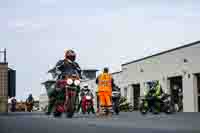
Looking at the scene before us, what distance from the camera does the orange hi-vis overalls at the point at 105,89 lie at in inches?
760

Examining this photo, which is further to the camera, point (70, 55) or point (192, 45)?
point (192, 45)

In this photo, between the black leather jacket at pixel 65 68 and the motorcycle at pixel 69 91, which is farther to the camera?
the black leather jacket at pixel 65 68

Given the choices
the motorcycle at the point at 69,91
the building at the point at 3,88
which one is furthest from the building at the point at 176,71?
the motorcycle at the point at 69,91

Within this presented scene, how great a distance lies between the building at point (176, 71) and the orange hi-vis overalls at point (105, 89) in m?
20.8

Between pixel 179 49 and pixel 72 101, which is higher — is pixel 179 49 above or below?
above

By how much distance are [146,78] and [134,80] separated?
4.22 metres

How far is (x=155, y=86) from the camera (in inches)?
957

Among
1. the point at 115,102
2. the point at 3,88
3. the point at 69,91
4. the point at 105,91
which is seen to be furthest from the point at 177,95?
the point at 69,91

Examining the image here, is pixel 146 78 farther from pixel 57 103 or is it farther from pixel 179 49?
pixel 57 103

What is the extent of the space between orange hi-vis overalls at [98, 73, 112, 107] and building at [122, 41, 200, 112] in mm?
20815

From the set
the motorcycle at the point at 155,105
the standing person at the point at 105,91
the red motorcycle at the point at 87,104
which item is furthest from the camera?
the red motorcycle at the point at 87,104

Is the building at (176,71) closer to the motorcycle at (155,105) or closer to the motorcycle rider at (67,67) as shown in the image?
the motorcycle at (155,105)

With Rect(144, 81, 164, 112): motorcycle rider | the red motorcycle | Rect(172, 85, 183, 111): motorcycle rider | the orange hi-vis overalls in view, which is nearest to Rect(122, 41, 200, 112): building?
Rect(172, 85, 183, 111): motorcycle rider

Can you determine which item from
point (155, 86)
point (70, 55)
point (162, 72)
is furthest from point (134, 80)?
point (70, 55)
